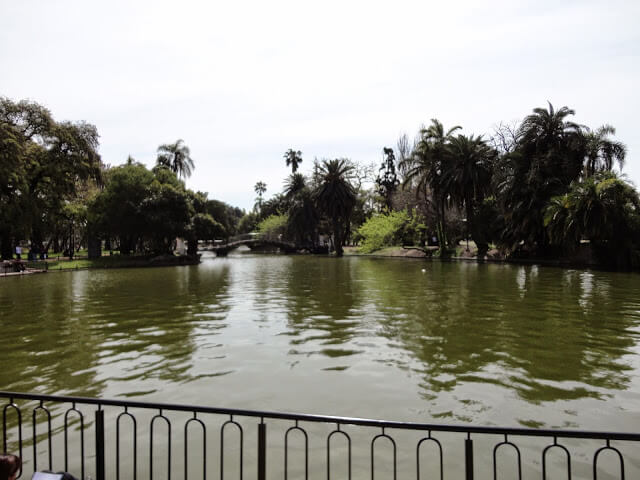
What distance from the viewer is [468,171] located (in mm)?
46594

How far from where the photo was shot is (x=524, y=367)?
8812 millimetres

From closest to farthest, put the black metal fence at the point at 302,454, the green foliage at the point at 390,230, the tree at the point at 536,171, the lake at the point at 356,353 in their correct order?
the black metal fence at the point at 302,454
the lake at the point at 356,353
the tree at the point at 536,171
the green foliage at the point at 390,230

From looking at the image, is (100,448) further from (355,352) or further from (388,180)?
(388,180)

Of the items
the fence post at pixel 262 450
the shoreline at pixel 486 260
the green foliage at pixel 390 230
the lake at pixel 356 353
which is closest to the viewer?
the fence post at pixel 262 450

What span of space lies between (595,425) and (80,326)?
13094mm

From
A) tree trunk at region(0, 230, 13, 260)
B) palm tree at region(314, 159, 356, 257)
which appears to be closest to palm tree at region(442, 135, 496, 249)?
palm tree at region(314, 159, 356, 257)

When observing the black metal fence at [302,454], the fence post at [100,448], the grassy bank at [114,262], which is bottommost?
the black metal fence at [302,454]

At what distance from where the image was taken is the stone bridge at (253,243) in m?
72.0

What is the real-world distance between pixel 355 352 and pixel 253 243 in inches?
2775

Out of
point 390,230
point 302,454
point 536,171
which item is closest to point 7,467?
point 302,454

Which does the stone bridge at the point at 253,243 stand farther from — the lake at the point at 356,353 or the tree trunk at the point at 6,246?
the lake at the point at 356,353

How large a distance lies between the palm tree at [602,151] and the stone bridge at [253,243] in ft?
152

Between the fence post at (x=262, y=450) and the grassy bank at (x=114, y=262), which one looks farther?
the grassy bank at (x=114, y=262)

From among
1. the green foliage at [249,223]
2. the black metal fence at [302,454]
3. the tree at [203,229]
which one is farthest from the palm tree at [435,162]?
the green foliage at [249,223]
